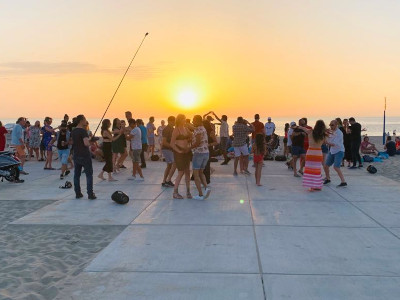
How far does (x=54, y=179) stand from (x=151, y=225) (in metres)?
6.60

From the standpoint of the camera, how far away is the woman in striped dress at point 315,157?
9.66 meters

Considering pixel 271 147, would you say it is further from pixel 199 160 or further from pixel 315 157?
pixel 199 160

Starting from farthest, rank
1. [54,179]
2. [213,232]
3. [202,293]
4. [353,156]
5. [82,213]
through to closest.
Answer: [353,156], [54,179], [82,213], [213,232], [202,293]

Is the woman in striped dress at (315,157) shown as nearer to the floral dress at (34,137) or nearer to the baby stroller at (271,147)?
the baby stroller at (271,147)

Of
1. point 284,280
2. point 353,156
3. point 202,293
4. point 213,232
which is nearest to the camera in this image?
point 202,293

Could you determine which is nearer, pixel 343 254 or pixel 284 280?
pixel 284 280

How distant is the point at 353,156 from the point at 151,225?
33.7 feet

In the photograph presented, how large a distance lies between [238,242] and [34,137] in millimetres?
13819

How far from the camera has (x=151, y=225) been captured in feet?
22.5

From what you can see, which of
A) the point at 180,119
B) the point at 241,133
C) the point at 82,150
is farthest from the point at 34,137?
the point at 180,119

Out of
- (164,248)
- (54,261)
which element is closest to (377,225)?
(164,248)

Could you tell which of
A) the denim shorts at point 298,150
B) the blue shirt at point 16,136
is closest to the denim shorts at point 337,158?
the denim shorts at point 298,150

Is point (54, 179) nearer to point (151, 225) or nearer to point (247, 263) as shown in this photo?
point (151, 225)

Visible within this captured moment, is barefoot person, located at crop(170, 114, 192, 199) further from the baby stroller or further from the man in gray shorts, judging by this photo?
the baby stroller
